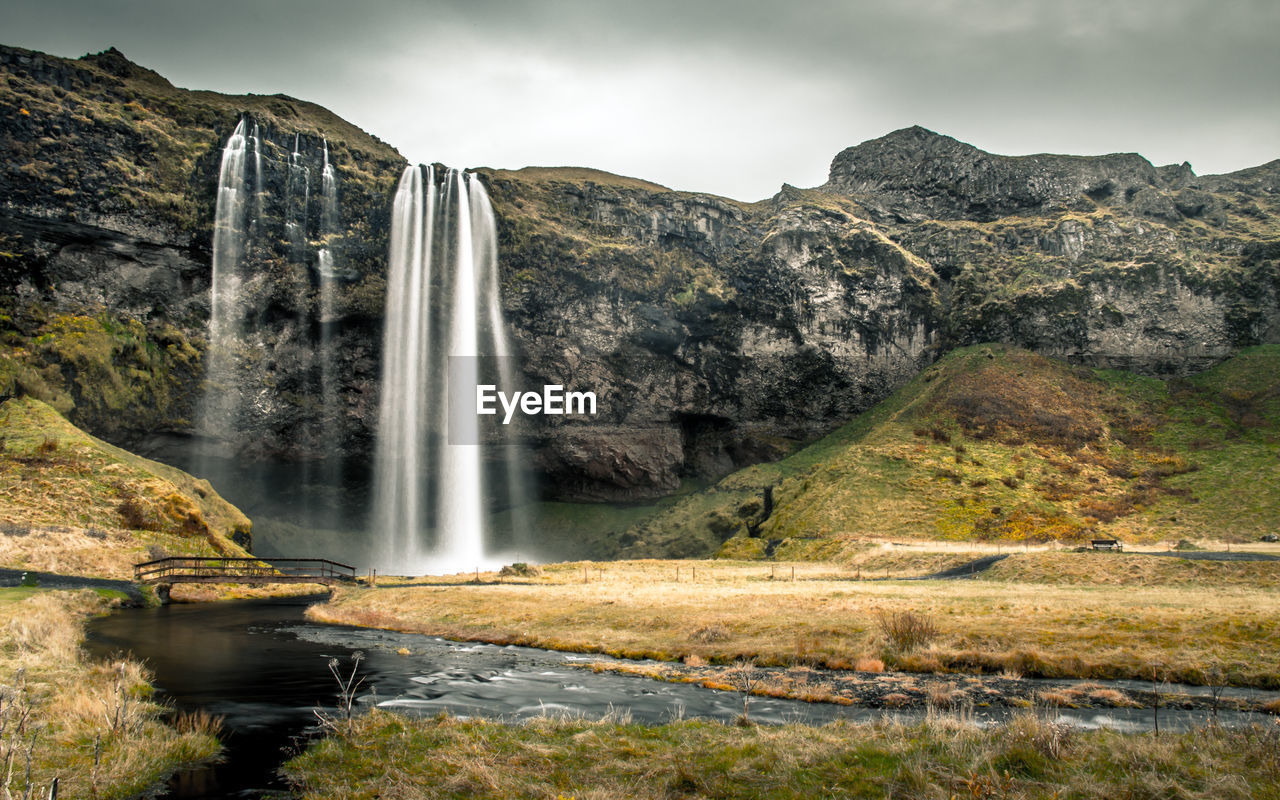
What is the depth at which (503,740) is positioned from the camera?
1204 centimetres

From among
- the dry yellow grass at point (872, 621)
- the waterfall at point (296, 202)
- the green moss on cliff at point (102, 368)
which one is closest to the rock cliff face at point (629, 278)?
the green moss on cliff at point (102, 368)

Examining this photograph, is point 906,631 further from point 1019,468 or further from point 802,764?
point 1019,468

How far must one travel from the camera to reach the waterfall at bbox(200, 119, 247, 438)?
68000 millimetres

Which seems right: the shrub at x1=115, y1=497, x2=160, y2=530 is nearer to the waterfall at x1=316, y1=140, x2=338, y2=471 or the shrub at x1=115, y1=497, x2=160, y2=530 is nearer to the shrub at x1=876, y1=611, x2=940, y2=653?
the waterfall at x1=316, y1=140, x2=338, y2=471

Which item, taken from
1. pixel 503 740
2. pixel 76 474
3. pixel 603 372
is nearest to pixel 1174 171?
pixel 603 372

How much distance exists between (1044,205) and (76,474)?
12485cm

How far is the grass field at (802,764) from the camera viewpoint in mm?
8812

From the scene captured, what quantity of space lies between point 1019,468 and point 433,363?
63935 millimetres

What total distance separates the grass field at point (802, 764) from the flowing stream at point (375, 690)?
1948mm

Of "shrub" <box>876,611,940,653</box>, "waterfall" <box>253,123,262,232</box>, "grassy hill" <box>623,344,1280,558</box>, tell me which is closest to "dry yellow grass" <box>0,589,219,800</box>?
"shrub" <box>876,611,940,653</box>

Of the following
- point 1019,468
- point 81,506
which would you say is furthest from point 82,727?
point 1019,468

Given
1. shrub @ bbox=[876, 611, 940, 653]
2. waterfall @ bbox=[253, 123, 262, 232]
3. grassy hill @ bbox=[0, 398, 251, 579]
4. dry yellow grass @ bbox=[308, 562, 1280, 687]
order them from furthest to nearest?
waterfall @ bbox=[253, 123, 262, 232], grassy hill @ bbox=[0, 398, 251, 579], shrub @ bbox=[876, 611, 940, 653], dry yellow grass @ bbox=[308, 562, 1280, 687]

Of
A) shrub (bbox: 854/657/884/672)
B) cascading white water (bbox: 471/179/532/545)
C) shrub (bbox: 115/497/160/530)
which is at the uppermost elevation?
cascading white water (bbox: 471/179/532/545)

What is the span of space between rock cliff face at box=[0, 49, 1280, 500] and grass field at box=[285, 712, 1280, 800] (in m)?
68.8
